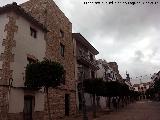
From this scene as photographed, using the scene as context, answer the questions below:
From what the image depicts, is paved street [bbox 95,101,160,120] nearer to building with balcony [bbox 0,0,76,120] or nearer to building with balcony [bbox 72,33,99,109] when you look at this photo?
building with balcony [bbox 0,0,76,120]

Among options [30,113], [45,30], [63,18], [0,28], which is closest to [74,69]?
[63,18]

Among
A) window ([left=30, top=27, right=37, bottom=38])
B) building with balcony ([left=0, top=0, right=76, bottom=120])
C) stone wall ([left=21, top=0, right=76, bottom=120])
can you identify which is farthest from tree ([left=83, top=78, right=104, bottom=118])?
window ([left=30, top=27, right=37, bottom=38])

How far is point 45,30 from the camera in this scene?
22578 millimetres

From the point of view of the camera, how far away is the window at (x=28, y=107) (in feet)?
61.3

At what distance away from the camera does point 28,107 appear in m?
19.1

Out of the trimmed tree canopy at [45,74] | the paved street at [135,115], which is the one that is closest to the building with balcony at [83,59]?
the paved street at [135,115]

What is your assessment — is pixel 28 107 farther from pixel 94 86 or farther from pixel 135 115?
pixel 135 115

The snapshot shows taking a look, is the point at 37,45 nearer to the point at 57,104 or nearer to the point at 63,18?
the point at 57,104

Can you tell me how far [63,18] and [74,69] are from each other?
6091mm

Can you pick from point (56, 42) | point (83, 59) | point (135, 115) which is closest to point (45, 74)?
point (56, 42)

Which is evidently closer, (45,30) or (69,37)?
(45,30)

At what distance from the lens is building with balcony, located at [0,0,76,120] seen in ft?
55.5

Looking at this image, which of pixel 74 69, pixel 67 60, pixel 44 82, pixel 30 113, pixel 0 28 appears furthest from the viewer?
pixel 74 69

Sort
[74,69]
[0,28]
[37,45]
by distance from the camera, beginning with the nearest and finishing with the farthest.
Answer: [0,28], [37,45], [74,69]
